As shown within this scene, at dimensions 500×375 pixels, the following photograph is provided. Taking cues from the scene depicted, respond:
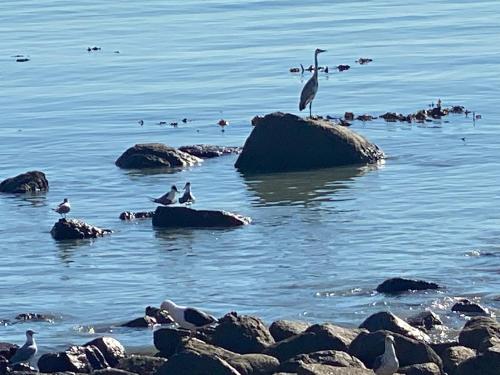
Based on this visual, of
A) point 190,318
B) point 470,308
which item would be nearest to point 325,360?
point 190,318

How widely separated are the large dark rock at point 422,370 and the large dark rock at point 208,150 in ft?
48.6

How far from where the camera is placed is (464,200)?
24.4m

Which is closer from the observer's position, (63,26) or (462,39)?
(462,39)

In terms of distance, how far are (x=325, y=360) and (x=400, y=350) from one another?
93 centimetres

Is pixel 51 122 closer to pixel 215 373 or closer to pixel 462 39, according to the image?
pixel 462 39

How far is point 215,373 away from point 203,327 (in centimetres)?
212

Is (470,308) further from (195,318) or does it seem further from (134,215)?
(134,215)

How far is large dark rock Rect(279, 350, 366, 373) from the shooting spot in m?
14.3

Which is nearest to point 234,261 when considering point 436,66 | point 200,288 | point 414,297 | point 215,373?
point 200,288

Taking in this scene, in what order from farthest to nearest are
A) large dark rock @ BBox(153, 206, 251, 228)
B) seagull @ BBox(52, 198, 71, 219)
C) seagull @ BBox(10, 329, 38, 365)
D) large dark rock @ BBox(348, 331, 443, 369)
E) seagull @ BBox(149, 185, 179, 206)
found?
seagull @ BBox(149, 185, 179, 206), seagull @ BBox(52, 198, 71, 219), large dark rock @ BBox(153, 206, 251, 228), seagull @ BBox(10, 329, 38, 365), large dark rock @ BBox(348, 331, 443, 369)

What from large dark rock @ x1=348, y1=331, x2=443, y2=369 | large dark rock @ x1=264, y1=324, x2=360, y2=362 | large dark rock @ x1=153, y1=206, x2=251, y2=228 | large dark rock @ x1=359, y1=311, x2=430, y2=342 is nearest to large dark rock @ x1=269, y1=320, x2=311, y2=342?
large dark rock @ x1=264, y1=324, x2=360, y2=362

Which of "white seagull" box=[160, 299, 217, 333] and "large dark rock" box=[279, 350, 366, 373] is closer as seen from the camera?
"large dark rock" box=[279, 350, 366, 373]

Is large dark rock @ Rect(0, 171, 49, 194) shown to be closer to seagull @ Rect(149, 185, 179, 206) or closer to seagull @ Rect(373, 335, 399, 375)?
seagull @ Rect(149, 185, 179, 206)

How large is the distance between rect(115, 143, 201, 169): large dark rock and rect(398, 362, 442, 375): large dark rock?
560 inches
